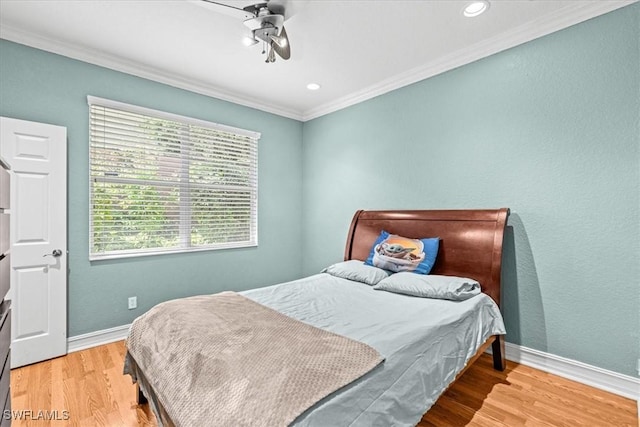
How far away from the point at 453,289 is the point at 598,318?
1.03m

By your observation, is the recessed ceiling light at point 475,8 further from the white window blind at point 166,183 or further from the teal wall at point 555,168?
the white window blind at point 166,183

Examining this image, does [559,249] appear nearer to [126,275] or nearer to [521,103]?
[521,103]

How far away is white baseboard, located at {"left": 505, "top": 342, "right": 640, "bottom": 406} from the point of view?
2092 mm

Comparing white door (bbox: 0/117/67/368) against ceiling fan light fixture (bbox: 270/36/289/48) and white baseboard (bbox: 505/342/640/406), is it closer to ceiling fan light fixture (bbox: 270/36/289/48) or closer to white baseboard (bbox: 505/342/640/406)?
ceiling fan light fixture (bbox: 270/36/289/48)

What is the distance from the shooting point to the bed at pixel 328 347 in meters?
1.14

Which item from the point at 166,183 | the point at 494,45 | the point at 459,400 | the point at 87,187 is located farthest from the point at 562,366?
the point at 87,187

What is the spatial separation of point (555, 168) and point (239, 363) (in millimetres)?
2614

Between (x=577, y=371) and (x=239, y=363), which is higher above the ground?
(x=239, y=363)

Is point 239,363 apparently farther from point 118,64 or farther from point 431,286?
point 118,64

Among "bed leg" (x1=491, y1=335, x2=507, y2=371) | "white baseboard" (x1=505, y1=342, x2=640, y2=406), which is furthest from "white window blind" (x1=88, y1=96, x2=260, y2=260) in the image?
"white baseboard" (x1=505, y1=342, x2=640, y2=406)

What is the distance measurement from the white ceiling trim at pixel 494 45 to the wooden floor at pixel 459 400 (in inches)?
105

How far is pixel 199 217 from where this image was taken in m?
3.63

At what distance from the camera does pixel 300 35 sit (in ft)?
8.48

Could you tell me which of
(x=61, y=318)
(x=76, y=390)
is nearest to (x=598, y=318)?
(x=76, y=390)
